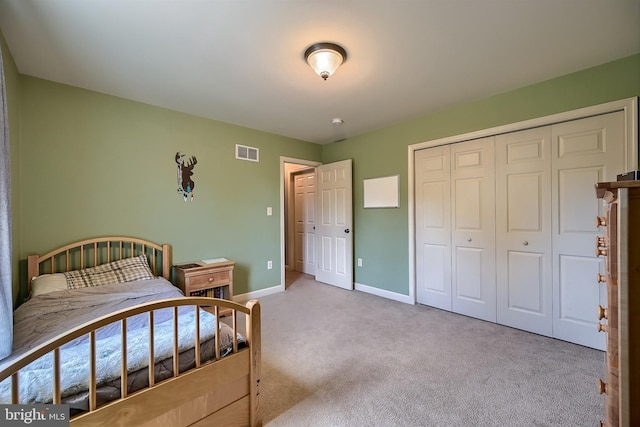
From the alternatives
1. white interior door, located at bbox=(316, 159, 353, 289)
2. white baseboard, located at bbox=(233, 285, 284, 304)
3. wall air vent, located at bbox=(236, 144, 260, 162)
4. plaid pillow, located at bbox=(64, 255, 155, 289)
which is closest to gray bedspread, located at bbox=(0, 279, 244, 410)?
plaid pillow, located at bbox=(64, 255, 155, 289)

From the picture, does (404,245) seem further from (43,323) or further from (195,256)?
(43,323)

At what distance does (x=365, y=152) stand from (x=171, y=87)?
101 inches

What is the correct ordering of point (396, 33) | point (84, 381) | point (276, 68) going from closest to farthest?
point (84, 381), point (396, 33), point (276, 68)

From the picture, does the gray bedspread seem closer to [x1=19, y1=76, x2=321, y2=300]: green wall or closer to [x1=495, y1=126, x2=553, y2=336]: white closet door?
[x1=19, y1=76, x2=321, y2=300]: green wall

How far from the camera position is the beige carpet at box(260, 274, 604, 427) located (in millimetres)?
1547

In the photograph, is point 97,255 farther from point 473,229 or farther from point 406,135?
point 473,229

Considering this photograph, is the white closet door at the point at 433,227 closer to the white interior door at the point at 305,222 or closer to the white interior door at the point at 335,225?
the white interior door at the point at 335,225

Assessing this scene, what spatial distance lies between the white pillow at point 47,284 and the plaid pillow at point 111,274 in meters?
0.04

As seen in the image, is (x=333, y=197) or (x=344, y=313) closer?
(x=344, y=313)

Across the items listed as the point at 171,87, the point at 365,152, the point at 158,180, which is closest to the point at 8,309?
the point at 158,180

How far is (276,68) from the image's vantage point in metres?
2.16

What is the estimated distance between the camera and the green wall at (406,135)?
85.6 inches

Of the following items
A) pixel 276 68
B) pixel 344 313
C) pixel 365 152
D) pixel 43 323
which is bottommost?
pixel 344 313

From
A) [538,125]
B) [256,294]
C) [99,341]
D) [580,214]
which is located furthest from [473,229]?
[99,341]
